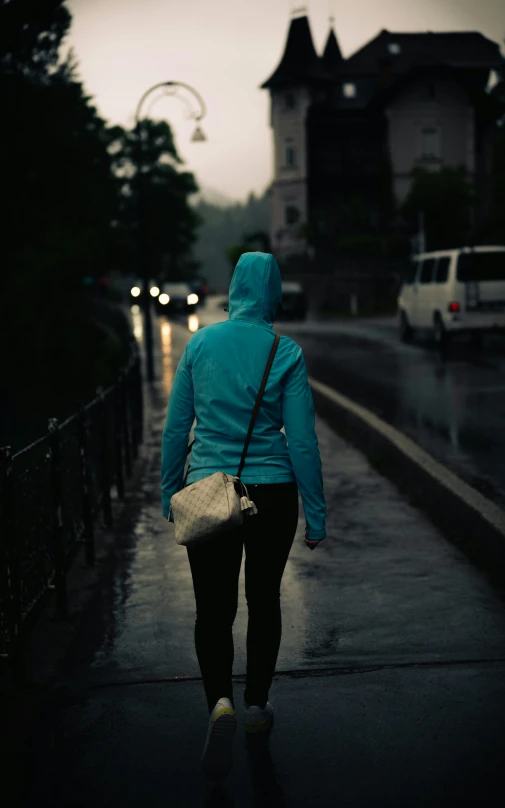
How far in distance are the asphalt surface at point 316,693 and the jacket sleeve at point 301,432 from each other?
883 millimetres

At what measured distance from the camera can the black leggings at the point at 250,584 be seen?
4129 millimetres

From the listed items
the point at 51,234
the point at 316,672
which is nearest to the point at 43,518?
the point at 316,672

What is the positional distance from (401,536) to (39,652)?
307 cm

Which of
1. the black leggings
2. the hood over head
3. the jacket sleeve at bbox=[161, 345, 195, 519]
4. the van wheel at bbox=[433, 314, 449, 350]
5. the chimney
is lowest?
the van wheel at bbox=[433, 314, 449, 350]

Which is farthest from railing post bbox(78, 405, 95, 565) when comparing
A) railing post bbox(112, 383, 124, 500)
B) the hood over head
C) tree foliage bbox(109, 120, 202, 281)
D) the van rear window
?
tree foliage bbox(109, 120, 202, 281)

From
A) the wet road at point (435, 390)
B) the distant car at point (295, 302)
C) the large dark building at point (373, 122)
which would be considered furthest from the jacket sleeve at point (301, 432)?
the large dark building at point (373, 122)

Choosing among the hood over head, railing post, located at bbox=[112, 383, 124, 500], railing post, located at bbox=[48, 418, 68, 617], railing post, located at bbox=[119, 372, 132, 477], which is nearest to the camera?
A: the hood over head

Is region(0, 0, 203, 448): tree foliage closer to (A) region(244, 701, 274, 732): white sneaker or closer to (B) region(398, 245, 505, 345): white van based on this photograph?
(B) region(398, 245, 505, 345): white van

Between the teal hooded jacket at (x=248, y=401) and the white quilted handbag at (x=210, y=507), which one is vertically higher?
the teal hooded jacket at (x=248, y=401)

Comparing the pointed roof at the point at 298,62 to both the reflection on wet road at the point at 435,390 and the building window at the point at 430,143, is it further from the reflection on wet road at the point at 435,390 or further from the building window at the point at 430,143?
the reflection on wet road at the point at 435,390

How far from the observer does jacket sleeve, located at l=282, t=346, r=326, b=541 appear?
4.14 m

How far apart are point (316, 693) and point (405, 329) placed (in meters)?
24.7

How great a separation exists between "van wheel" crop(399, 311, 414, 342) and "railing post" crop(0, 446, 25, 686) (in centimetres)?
2381

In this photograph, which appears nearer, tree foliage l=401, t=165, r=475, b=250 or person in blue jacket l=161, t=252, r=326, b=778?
person in blue jacket l=161, t=252, r=326, b=778
